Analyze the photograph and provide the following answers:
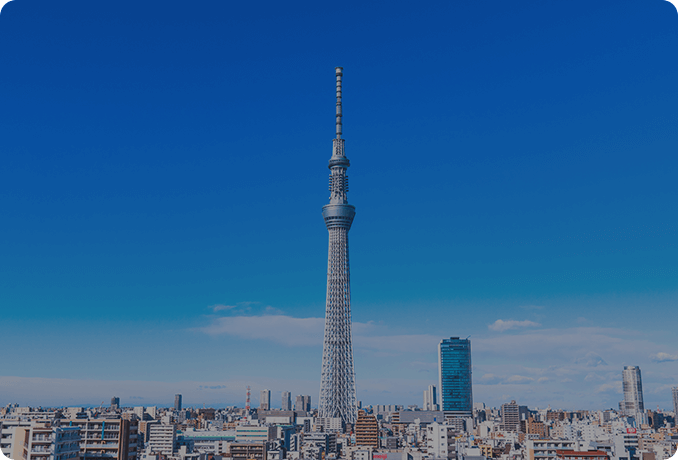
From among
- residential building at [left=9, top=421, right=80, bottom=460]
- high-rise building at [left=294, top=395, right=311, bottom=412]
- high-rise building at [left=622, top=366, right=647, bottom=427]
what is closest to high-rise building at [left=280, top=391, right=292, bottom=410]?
high-rise building at [left=294, top=395, right=311, bottom=412]

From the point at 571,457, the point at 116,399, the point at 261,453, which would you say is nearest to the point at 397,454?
the point at 261,453

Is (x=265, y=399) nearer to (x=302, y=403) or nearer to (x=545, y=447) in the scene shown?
(x=302, y=403)

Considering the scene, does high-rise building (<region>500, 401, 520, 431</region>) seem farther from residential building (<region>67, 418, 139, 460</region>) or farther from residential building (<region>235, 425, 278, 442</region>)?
residential building (<region>67, 418, 139, 460</region>)

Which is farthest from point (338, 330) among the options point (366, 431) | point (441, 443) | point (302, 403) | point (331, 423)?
point (302, 403)

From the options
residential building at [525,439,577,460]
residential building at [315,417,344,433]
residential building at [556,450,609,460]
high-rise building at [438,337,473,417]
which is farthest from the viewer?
high-rise building at [438,337,473,417]

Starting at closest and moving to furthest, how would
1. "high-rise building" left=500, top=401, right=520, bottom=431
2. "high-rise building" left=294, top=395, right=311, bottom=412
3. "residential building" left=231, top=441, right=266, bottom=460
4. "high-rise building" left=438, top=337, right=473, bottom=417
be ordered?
"residential building" left=231, top=441, right=266, bottom=460
"high-rise building" left=500, top=401, right=520, bottom=431
"high-rise building" left=438, top=337, right=473, bottom=417
"high-rise building" left=294, top=395, right=311, bottom=412

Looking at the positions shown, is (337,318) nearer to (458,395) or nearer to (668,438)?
(668,438)
